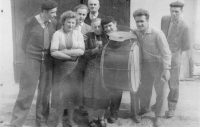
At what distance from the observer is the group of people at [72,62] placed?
3867 mm

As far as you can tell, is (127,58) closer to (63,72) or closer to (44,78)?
(63,72)

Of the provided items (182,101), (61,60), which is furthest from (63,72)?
(182,101)

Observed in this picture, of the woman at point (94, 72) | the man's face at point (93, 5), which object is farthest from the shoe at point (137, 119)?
the man's face at point (93, 5)

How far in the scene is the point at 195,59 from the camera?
6.72 meters

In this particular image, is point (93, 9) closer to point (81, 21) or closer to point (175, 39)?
point (81, 21)

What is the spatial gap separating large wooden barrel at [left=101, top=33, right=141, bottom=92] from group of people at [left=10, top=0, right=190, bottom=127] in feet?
0.44

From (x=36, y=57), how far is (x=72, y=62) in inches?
21.2

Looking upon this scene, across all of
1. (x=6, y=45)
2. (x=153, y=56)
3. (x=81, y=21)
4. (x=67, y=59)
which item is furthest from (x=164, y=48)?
(x=6, y=45)

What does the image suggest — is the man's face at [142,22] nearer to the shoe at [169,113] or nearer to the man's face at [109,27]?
the man's face at [109,27]

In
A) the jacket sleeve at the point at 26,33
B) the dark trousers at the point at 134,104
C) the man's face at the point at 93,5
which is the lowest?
the dark trousers at the point at 134,104

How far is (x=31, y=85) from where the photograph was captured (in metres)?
3.99

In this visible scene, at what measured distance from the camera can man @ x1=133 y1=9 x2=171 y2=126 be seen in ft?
13.4

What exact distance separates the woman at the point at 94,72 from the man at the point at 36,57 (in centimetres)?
56

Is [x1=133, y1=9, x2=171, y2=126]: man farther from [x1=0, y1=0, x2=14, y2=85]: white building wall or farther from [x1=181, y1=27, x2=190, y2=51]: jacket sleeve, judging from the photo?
[x1=0, y1=0, x2=14, y2=85]: white building wall
